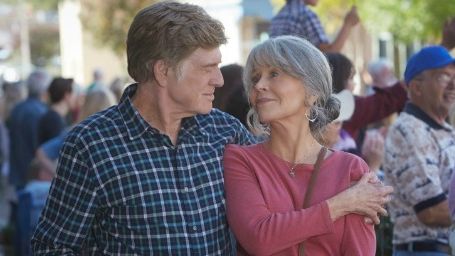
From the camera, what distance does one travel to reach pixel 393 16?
2631 centimetres

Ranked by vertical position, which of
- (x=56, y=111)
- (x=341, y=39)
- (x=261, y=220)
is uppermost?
(x=341, y=39)

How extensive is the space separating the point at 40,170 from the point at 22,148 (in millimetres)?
2838

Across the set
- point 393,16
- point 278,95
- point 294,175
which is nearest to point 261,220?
point 294,175

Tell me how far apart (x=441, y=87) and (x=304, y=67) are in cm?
222

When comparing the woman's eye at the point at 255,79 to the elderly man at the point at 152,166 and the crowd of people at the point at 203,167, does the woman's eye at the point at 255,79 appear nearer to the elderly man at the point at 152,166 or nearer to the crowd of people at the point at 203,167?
the crowd of people at the point at 203,167

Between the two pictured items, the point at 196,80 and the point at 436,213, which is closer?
the point at 196,80

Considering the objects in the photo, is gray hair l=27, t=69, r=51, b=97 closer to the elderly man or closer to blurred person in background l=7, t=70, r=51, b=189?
blurred person in background l=7, t=70, r=51, b=189

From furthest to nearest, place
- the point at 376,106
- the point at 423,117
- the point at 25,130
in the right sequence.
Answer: the point at 25,130 → the point at 376,106 → the point at 423,117

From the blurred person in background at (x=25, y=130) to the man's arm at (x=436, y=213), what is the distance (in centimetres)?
598

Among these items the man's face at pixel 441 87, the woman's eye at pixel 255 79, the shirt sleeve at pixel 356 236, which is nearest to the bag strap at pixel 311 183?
the shirt sleeve at pixel 356 236

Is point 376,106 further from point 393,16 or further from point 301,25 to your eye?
point 393,16

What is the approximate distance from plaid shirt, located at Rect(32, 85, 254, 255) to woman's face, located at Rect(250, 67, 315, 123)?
0.33 m

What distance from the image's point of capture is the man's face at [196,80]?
336 cm

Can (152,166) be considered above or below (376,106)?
above
